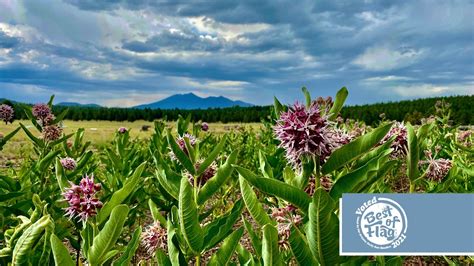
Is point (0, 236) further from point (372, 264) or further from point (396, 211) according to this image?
point (396, 211)

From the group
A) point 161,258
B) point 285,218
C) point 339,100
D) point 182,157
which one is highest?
point 339,100

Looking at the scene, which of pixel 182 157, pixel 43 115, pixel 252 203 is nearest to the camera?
pixel 252 203

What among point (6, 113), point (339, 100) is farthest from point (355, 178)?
point (6, 113)

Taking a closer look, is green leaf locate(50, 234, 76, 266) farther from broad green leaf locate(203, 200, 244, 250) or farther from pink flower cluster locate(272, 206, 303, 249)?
pink flower cluster locate(272, 206, 303, 249)

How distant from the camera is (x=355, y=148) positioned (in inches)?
55.7

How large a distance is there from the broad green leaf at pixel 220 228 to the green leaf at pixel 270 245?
0.40m

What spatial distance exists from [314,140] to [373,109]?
5853 cm

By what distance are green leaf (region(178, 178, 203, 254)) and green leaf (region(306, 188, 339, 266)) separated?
16.1 inches

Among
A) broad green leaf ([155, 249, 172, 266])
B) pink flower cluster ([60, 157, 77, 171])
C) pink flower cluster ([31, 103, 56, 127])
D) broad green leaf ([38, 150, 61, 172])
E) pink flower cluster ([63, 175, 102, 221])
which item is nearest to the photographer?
broad green leaf ([155, 249, 172, 266])

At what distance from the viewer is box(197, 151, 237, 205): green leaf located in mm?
1815

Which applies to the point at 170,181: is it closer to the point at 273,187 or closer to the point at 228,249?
the point at 228,249

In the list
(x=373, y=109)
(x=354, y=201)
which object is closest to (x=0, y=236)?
(x=354, y=201)

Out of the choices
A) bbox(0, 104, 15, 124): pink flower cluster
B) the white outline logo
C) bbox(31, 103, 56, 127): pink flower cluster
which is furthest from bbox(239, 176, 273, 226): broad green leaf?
bbox(0, 104, 15, 124): pink flower cluster

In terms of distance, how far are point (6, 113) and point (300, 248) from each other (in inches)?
147
